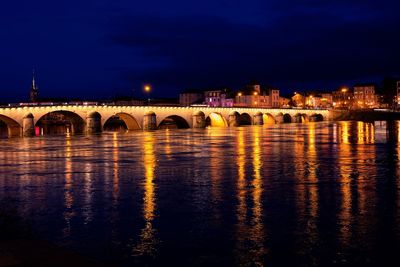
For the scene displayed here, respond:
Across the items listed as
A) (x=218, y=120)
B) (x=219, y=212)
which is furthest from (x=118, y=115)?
(x=219, y=212)

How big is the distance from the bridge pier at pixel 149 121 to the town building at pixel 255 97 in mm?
66379

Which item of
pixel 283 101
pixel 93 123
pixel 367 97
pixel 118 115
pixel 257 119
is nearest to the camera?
pixel 93 123

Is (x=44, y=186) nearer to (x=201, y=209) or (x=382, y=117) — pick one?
(x=201, y=209)

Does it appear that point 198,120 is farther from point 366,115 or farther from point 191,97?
point 191,97

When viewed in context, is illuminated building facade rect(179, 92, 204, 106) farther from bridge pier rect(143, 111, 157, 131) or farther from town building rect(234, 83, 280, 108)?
bridge pier rect(143, 111, 157, 131)

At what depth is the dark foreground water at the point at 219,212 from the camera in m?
9.06

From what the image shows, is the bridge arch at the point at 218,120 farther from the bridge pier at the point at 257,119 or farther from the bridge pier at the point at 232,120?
the bridge pier at the point at 257,119

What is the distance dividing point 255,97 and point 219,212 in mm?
144025

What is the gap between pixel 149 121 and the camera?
3369 inches

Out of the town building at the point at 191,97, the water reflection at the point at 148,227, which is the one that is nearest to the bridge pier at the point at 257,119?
the town building at the point at 191,97

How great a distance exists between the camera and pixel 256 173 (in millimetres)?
20344

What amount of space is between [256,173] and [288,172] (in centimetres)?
137

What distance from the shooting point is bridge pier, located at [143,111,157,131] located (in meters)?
85.1

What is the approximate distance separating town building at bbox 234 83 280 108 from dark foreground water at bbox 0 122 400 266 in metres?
130
